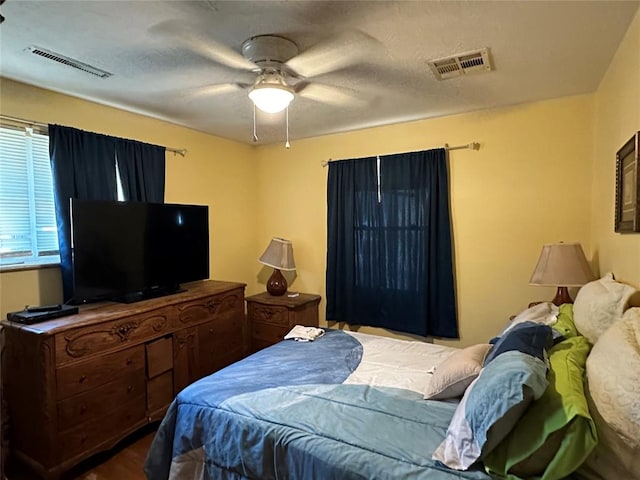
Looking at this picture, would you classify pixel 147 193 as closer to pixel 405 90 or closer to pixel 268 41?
pixel 268 41

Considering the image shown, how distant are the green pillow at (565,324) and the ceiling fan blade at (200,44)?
218 centimetres

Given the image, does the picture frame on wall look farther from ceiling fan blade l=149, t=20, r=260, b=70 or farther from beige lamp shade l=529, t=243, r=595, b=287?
ceiling fan blade l=149, t=20, r=260, b=70

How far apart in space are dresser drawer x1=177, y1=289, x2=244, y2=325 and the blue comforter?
93 cm

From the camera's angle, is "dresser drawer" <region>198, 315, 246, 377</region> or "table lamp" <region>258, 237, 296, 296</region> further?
"table lamp" <region>258, 237, 296, 296</region>

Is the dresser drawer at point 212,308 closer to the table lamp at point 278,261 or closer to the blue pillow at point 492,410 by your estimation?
the table lamp at point 278,261

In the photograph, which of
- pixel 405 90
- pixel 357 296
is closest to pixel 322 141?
pixel 405 90

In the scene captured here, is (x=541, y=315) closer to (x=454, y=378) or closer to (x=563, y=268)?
(x=563, y=268)

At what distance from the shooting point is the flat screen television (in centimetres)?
243

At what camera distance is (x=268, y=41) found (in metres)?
1.80

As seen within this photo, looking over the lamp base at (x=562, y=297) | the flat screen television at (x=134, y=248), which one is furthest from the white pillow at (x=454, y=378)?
the flat screen television at (x=134, y=248)

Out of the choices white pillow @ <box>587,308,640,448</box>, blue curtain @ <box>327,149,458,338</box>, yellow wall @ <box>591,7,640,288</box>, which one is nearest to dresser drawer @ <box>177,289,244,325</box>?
blue curtain @ <box>327,149,458,338</box>

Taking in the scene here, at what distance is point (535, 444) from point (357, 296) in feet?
8.43

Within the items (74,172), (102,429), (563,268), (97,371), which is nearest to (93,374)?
(97,371)

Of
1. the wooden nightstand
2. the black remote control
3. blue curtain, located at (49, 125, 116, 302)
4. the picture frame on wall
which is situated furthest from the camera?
the wooden nightstand
